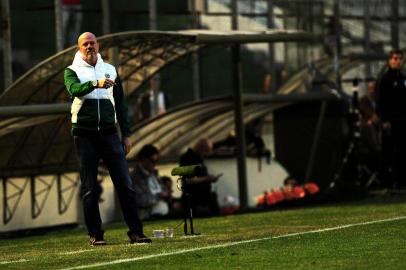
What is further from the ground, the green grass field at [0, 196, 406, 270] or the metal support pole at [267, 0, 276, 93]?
the metal support pole at [267, 0, 276, 93]

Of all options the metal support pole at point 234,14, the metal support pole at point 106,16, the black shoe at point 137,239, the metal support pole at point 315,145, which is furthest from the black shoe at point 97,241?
the metal support pole at point 234,14

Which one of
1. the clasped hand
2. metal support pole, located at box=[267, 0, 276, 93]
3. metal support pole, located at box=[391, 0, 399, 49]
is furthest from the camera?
metal support pole, located at box=[391, 0, 399, 49]

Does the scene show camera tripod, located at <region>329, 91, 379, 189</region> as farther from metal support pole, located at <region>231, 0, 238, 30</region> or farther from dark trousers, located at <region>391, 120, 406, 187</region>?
metal support pole, located at <region>231, 0, 238, 30</region>

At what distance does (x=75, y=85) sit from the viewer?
1371 cm

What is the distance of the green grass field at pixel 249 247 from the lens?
11.6 m

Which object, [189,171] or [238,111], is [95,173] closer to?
[189,171]

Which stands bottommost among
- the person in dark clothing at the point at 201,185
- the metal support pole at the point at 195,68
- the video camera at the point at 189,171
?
the person in dark clothing at the point at 201,185

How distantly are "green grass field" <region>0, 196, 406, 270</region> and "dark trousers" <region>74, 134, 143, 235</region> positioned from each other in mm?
278

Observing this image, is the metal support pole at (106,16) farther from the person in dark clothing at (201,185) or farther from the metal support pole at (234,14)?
the metal support pole at (234,14)

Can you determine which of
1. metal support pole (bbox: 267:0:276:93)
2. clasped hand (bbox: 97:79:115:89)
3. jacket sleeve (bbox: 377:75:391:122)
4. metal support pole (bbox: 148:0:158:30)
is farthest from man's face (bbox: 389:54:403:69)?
clasped hand (bbox: 97:79:115:89)

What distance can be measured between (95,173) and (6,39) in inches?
303

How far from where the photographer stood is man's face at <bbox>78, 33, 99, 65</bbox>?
13.8 m

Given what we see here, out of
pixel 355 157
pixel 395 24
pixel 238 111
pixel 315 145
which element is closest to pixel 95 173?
pixel 238 111

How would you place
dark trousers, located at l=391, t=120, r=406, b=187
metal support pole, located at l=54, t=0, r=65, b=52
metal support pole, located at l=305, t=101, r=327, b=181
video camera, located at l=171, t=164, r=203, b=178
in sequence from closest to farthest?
video camera, located at l=171, t=164, r=203, b=178 < metal support pole, located at l=54, t=0, r=65, b=52 < dark trousers, located at l=391, t=120, r=406, b=187 < metal support pole, located at l=305, t=101, r=327, b=181
